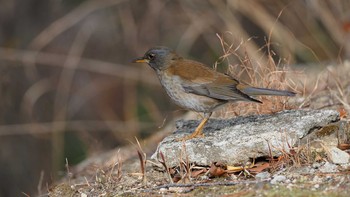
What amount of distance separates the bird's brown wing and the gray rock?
0.33m

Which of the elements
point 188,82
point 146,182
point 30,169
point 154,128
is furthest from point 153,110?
point 146,182

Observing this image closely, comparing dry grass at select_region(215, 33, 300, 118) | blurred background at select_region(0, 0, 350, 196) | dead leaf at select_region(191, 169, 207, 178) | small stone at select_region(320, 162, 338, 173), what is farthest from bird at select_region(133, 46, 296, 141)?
blurred background at select_region(0, 0, 350, 196)

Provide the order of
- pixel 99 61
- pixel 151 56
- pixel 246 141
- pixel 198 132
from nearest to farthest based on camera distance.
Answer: pixel 246 141 < pixel 198 132 < pixel 151 56 < pixel 99 61

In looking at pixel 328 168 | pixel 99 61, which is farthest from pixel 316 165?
pixel 99 61

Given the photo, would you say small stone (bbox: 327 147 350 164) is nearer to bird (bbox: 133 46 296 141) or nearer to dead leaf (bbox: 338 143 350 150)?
dead leaf (bbox: 338 143 350 150)

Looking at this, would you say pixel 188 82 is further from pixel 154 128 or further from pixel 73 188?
pixel 154 128

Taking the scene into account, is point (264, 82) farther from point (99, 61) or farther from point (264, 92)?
point (99, 61)

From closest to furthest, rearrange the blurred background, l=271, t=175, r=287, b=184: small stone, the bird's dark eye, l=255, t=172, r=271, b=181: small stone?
l=271, t=175, r=287, b=184: small stone → l=255, t=172, r=271, b=181: small stone → the bird's dark eye → the blurred background

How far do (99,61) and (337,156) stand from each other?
21.1 feet

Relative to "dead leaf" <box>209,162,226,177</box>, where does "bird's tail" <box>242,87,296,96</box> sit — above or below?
above

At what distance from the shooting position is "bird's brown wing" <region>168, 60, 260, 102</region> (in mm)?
5957

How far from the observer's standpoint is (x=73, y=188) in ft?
18.6

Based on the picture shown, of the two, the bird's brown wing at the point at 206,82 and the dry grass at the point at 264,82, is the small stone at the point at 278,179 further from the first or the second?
the dry grass at the point at 264,82

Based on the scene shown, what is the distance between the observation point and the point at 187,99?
607 centimetres
